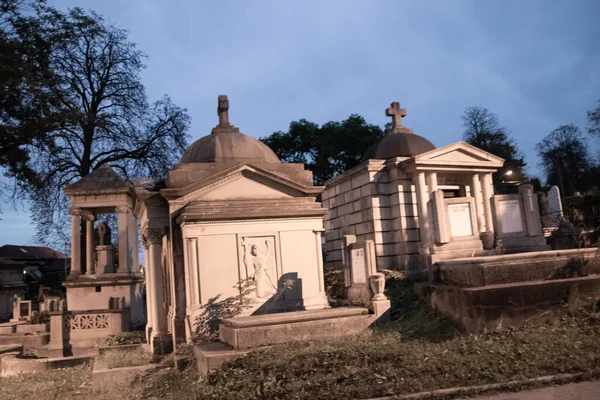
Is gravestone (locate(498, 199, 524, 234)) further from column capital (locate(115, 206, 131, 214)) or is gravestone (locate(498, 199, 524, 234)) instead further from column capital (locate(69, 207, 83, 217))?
column capital (locate(69, 207, 83, 217))

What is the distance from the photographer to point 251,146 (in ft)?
41.7

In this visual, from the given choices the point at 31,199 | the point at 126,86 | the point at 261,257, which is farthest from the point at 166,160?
the point at 261,257

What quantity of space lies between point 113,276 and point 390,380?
15.9 metres

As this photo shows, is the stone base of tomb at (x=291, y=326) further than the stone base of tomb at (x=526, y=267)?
No

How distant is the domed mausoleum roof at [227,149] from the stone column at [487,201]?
6.41 meters

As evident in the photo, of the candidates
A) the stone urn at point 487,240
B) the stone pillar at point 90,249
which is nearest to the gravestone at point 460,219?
the stone urn at point 487,240

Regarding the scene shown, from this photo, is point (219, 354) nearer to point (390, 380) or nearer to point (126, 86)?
point (390, 380)

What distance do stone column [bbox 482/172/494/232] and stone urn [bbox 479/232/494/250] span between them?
0.78 metres

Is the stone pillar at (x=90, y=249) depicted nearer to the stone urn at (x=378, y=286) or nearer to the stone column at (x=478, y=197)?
the stone column at (x=478, y=197)

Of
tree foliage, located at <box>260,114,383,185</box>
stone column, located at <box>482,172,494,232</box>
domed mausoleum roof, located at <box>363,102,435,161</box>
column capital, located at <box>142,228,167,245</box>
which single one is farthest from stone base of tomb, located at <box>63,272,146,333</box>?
tree foliage, located at <box>260,114,383,185</box>

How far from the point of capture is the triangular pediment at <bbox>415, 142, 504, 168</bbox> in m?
14.2

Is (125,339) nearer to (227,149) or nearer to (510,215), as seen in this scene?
(227,149)

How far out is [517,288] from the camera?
775 centimetres

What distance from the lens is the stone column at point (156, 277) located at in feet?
37.1
